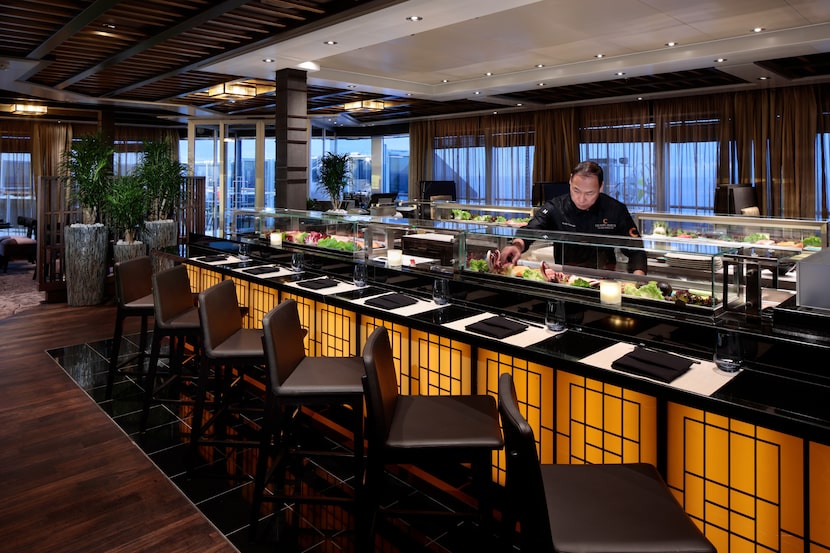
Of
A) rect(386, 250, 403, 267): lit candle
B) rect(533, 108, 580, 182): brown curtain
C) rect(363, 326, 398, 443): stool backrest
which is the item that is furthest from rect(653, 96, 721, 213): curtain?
rect(363, 326, 398, 443): stool backrest

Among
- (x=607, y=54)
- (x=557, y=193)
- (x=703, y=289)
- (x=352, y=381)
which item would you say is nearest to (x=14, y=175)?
(x=557, y=193)

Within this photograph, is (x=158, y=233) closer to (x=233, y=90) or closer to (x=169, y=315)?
(x=233, y=90)

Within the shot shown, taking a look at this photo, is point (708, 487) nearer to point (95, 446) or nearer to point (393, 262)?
point (393, 262)

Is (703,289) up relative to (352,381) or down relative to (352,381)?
up

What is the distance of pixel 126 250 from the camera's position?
7.52 metres

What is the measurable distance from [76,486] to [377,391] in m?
2.00

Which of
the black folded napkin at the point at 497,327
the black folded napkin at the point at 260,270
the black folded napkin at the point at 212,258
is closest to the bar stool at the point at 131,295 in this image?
the black folded napkin at the point at 212,258

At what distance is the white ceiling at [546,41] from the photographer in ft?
17.1

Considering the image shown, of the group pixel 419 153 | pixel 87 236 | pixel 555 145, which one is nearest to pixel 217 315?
pixel 87 236

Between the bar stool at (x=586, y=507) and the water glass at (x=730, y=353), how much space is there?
1.83ft

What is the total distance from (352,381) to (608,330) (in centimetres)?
115

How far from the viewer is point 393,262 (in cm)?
381

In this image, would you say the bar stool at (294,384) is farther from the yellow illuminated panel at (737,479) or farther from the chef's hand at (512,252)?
the yellow illuminated panel at (737,479)

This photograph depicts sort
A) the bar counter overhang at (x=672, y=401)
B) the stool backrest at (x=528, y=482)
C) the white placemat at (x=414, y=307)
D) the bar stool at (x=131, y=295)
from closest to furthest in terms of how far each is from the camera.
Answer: the stool backrest at (x=528, y=482)
the bar counter overhang at (x=672, y=401)
the white placemat at (x=414, y=307)
the bar stool at (x=131, y=295)
